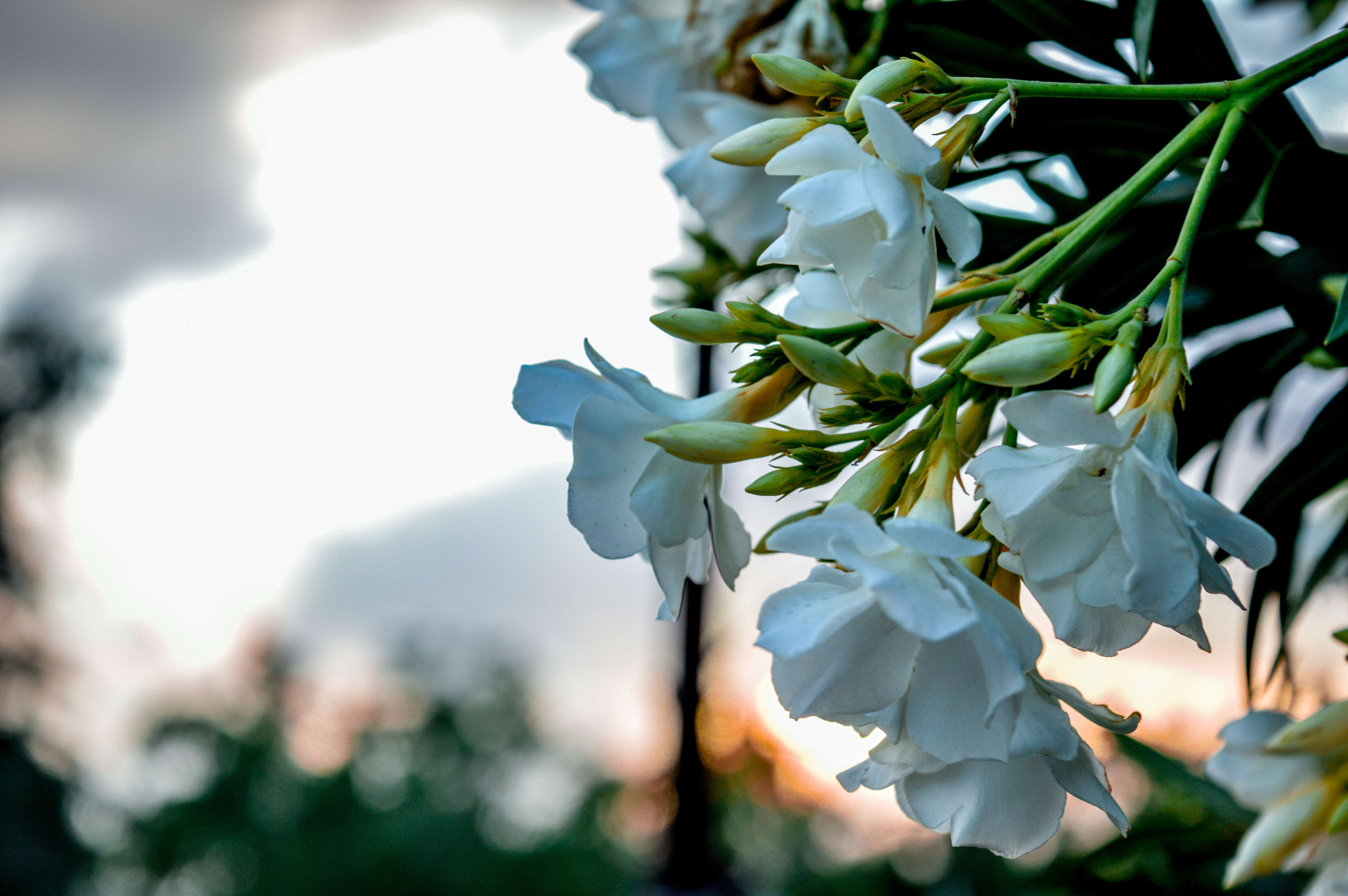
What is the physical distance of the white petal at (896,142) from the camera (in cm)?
22

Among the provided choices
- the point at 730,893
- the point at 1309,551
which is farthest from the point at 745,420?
the point at 730,893

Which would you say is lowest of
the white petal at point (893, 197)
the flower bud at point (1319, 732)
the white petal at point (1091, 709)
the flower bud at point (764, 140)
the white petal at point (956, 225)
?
the flower bud at point (1319, 732)

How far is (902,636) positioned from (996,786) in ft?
0.19

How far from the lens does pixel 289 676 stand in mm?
3805

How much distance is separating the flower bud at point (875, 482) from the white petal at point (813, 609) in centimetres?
2

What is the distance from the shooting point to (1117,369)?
216 mm

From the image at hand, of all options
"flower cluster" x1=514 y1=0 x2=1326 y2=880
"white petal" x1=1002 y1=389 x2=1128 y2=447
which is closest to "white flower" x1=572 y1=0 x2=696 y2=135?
"flower cluster" x1=514 y1=0 x2=1326 y2=880

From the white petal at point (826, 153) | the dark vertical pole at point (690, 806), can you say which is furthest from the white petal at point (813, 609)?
the dark vertical pole at point (690, 806)

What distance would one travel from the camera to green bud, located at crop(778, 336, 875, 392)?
9.3 inches

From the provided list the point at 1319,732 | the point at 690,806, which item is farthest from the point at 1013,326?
the point at 690,806

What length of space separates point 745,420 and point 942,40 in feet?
0.71

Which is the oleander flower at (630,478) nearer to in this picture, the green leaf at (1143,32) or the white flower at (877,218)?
the white flower at (877,218)

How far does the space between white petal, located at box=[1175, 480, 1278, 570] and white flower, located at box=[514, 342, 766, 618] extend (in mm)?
110

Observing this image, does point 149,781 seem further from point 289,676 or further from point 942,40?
point 942,40
